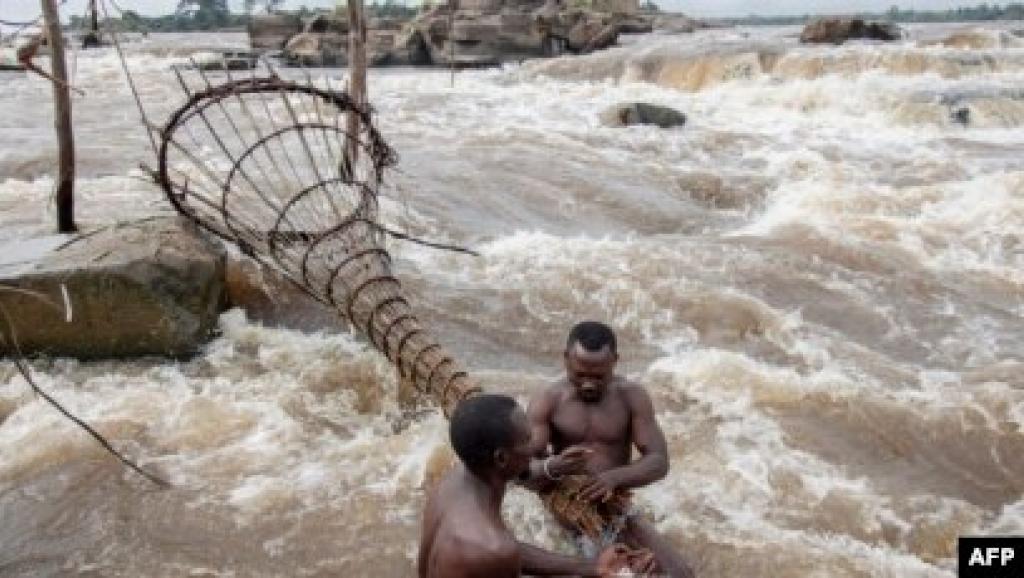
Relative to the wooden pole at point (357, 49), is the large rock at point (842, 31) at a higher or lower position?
higher

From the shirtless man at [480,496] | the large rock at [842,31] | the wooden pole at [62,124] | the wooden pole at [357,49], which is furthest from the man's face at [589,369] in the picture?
the large rock at [842,31]

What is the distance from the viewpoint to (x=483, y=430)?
2.38 m

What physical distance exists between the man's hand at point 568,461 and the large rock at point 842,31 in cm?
2239

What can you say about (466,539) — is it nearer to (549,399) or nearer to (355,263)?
(549,399)

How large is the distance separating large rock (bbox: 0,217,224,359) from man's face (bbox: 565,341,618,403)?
9.83 feet

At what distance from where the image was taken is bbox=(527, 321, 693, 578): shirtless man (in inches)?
132

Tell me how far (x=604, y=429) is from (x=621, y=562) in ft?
3.00

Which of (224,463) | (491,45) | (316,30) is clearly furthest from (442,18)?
(224,463)

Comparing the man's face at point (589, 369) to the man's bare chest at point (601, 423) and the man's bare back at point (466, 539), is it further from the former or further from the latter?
the man's bare back at point (466, 539)

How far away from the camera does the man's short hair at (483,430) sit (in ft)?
7.79

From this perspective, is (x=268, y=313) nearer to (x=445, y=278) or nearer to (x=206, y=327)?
(x=206, y=327)

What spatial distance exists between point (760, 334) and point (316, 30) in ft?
102

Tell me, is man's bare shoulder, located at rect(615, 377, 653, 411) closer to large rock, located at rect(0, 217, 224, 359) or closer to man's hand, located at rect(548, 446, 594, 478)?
man's hand, located at rect(548, 446, 594, 478)

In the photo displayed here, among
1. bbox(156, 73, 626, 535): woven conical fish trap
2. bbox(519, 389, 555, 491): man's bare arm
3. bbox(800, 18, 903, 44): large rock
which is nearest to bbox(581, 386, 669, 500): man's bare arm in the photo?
bbox(156, 73, 626, 535): woven conical fish trap
